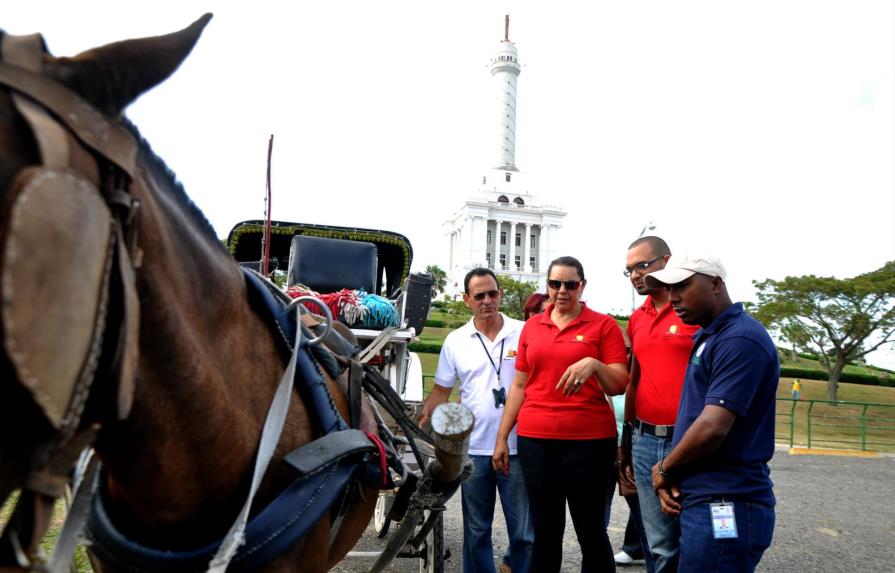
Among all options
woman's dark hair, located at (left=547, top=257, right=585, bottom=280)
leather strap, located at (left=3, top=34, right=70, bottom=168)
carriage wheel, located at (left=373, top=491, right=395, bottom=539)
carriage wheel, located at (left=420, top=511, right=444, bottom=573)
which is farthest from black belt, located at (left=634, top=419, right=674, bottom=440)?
leather strap, located at (left=3, top=34, right=70, bottom=168)

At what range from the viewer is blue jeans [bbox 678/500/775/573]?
2.51 meters

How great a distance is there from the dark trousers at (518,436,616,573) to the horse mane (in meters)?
2.59

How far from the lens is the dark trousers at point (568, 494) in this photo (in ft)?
11.9

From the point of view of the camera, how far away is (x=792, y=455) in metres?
12.1

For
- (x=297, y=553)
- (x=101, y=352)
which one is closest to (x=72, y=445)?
(x=101, y=352)

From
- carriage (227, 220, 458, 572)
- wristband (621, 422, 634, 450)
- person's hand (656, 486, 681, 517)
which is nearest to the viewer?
person's hand (656, 486, 681, 517)

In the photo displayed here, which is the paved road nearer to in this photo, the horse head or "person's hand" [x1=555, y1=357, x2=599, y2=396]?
"person's hand" [x1=555, y1=357, x2=599, y2=396]

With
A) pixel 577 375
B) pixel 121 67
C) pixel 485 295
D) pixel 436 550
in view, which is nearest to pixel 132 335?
pixel 121 67

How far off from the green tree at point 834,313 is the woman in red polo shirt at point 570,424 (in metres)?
27.0

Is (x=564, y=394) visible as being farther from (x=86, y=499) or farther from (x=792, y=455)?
(x=792, y=455)

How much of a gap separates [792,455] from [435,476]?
39.6 feet

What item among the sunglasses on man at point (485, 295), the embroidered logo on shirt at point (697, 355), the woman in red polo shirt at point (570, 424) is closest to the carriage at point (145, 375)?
the embroidered logo on shirt at point (697, 355)

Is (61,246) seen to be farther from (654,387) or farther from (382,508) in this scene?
(382,508)

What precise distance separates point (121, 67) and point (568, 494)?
3297mm
